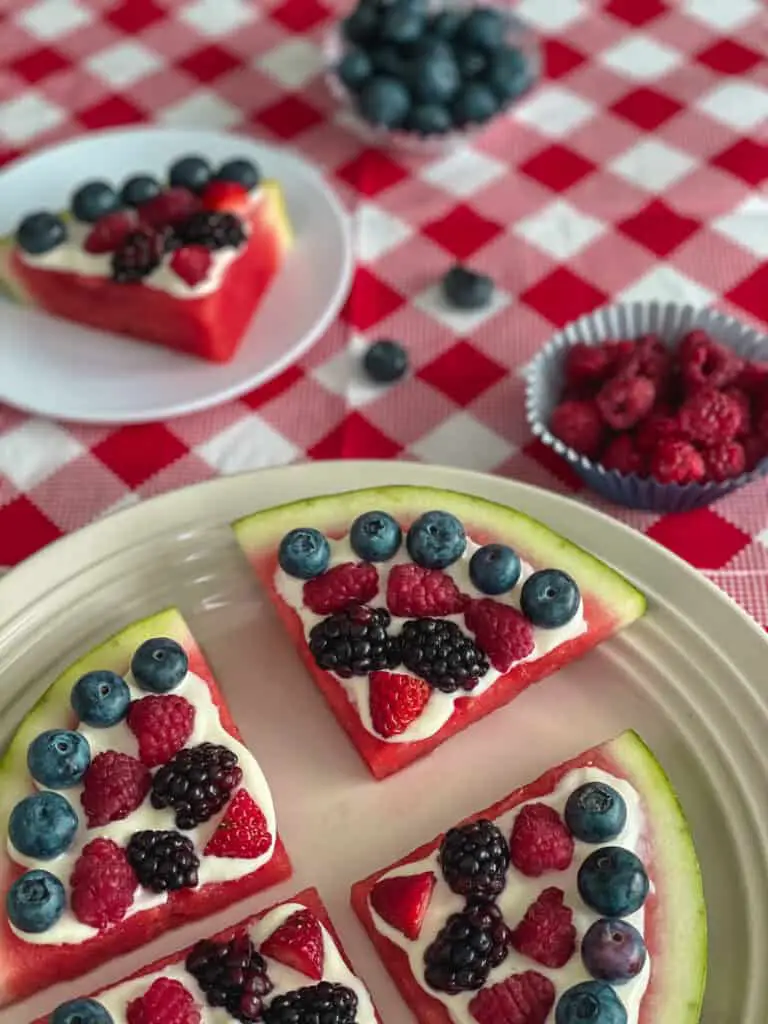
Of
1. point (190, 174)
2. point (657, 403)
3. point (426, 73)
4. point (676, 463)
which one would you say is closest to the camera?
point (676, 463)

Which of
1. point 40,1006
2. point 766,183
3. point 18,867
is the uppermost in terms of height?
point 766,183

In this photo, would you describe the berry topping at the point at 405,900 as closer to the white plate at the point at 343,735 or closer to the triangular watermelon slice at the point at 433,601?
the white plate at the point at 343,735

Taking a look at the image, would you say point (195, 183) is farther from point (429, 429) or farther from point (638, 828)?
point (638, 828)

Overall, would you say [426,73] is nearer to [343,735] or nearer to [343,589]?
[343,589]

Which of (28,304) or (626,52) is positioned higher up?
(626,52)

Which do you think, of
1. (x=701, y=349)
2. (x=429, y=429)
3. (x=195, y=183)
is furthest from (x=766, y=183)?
(x=195, y=183)

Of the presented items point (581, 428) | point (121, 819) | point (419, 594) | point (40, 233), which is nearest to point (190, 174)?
point (40, 233)

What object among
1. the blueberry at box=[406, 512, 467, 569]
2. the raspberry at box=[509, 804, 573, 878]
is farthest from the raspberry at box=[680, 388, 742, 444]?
the raspberry at box=[509, 804, 573, 878]
